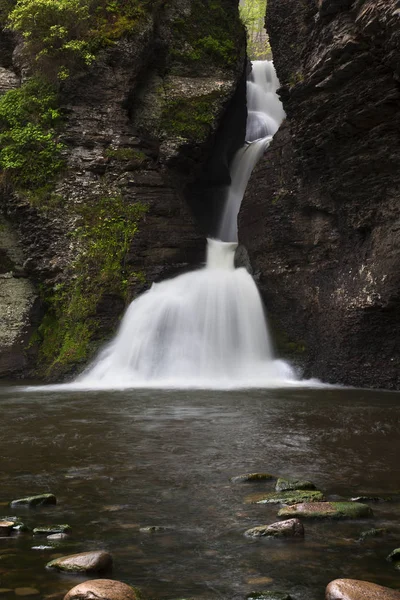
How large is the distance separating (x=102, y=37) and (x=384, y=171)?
430 inches

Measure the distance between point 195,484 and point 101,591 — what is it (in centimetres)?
226

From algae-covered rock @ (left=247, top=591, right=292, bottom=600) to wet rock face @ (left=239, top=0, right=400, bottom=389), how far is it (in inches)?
388

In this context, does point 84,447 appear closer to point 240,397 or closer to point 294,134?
point 240,397

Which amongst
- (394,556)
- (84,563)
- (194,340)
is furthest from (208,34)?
(84,563)

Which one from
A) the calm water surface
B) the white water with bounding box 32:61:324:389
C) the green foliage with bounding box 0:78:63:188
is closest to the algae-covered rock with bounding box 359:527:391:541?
the calm water surface

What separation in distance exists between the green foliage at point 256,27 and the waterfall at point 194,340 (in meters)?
27.9

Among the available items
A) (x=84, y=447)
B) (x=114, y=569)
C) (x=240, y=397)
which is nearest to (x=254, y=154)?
(x=240, y=397)

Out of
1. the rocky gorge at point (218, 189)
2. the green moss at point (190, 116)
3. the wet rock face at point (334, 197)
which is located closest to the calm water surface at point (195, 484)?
the wet rock face at point (334, 197)

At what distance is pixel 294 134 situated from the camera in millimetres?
14430

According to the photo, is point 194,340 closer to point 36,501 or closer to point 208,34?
point 36,501

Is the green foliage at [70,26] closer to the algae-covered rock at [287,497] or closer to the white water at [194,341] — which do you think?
the white water at [194,341]

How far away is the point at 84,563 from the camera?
3.05 meters

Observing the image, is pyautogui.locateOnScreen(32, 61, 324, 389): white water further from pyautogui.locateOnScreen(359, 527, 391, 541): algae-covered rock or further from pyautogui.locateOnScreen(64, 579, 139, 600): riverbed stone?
pyautogui.locateOnScreen(64, 579, 139, 600): riverbed stone

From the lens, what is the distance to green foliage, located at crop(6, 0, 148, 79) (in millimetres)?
18562
